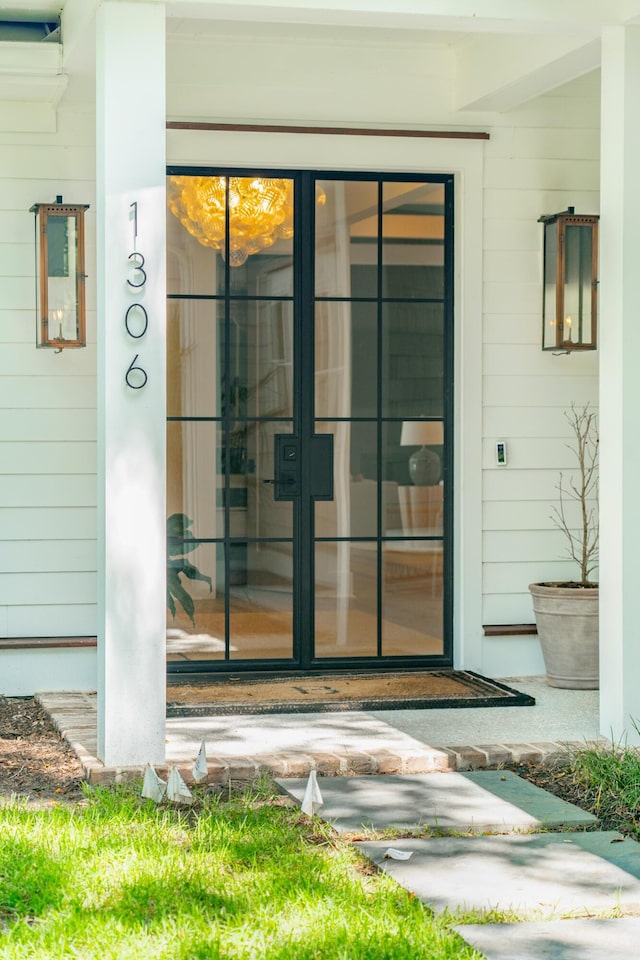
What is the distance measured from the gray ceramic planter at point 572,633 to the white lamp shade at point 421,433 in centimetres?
91

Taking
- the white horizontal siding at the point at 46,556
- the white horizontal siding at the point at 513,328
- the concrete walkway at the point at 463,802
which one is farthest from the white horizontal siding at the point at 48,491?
the white horizontal siding at the point at 513,328

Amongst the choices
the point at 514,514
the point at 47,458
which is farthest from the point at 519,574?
the point at 47,458

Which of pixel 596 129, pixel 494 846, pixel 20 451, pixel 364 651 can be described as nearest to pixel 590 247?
pixel 596 129

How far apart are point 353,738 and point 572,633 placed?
62.3 inches

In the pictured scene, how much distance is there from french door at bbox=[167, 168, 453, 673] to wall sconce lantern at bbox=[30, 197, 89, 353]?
19.9 inches

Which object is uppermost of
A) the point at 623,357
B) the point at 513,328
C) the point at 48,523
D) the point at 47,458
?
the point at 513,328

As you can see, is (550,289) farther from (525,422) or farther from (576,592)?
(576,592)

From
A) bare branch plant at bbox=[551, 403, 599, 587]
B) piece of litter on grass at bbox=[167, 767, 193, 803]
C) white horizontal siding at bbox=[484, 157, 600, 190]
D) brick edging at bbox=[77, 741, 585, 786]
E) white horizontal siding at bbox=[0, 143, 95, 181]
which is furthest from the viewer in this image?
bare branch plant at bbox=[551, 403, 599, 587]

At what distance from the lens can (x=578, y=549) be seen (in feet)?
21.7

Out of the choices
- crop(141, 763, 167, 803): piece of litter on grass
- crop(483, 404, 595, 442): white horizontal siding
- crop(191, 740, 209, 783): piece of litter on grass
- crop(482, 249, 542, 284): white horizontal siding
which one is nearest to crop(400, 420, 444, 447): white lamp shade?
crop(483, 404, 595, 442): white horizontal siding

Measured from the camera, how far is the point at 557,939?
3.08 metres

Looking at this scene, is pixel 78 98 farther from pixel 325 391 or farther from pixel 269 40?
pixel 325 391

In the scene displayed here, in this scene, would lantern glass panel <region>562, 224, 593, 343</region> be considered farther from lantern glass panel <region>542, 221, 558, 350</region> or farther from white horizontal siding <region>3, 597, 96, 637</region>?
white horizontal siding <region>3, 597, 96, 637</region>

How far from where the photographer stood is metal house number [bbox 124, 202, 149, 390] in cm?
450
